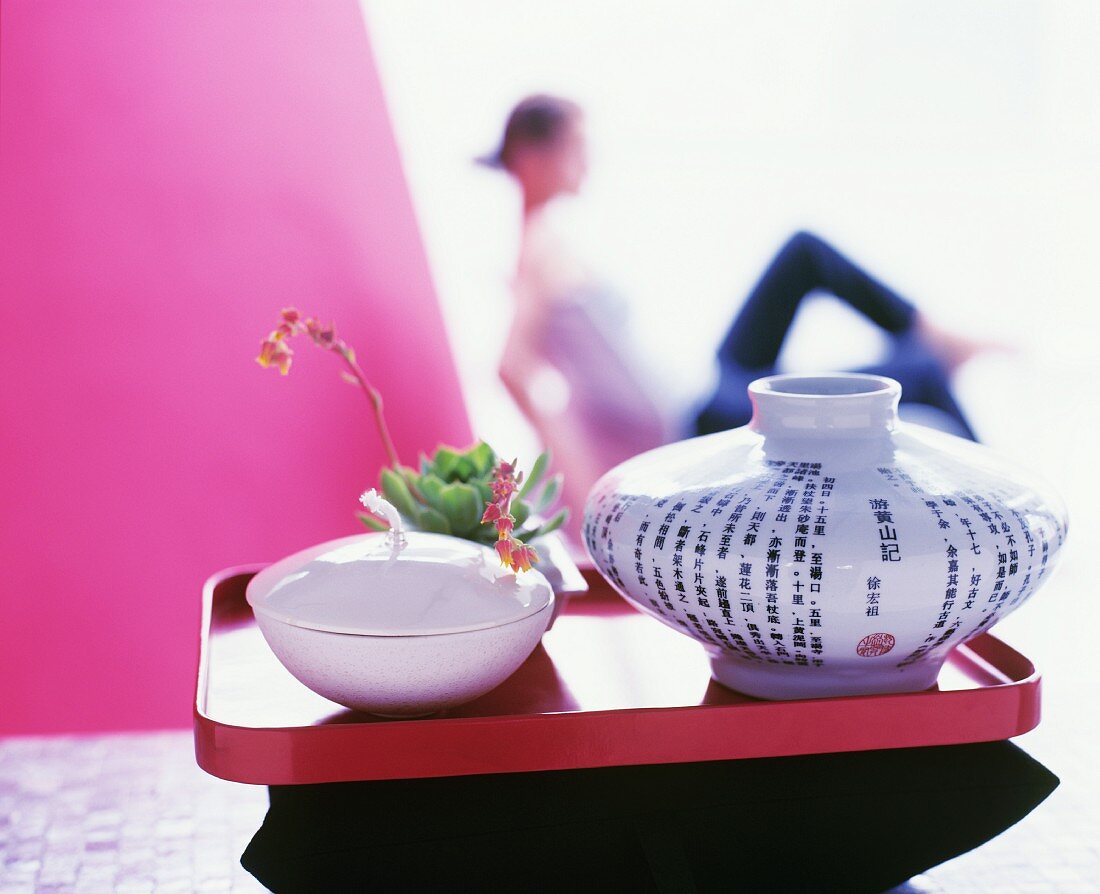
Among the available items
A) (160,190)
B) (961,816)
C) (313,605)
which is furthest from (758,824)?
(160,190)

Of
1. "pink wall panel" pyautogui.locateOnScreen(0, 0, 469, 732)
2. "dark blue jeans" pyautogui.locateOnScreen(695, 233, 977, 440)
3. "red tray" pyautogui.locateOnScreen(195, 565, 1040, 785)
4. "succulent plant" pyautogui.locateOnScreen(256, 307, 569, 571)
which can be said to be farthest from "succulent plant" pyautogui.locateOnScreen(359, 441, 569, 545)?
"dark blue jeans" pyautogui.locateOnScreen(695, 233, 977, 440)

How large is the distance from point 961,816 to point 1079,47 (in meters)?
1.25

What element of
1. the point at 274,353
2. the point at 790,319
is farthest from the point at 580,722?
the point at 790,319

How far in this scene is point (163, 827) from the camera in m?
0.80

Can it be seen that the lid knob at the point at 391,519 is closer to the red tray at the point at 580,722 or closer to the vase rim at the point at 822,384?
the red tray at the point at 580,722

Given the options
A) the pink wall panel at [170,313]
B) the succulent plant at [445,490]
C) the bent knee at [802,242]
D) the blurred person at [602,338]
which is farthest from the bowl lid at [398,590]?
the bent knee at [802,242]

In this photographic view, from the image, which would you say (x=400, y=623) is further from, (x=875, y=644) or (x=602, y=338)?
(x=602, y=338)

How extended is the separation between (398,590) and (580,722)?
4.3 inches

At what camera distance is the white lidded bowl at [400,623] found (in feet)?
1.84

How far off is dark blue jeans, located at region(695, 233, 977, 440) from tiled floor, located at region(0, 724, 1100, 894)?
2.17 ft

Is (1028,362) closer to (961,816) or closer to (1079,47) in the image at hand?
(1079,47)

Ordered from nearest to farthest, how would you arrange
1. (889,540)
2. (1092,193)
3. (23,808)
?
1. (889,540)
2. (23,808)
3. (1092,193)

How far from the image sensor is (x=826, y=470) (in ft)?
2.00

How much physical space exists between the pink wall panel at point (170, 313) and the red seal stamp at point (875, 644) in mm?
888
